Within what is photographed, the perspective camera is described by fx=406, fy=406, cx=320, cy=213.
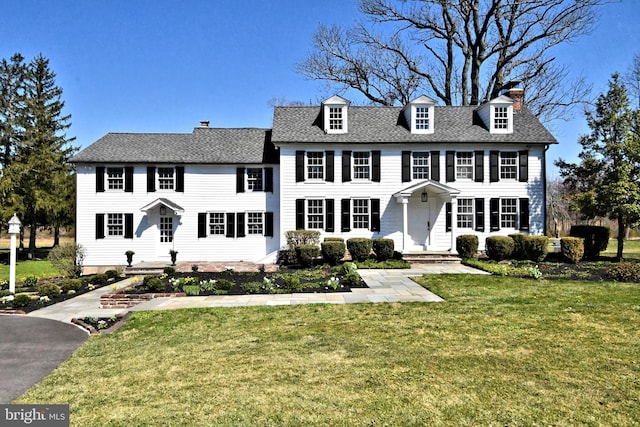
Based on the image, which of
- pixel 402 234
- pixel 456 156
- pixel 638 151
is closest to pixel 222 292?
pixel 402 234

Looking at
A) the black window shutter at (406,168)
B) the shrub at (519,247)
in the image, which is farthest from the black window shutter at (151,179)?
the shrub at (519,247)

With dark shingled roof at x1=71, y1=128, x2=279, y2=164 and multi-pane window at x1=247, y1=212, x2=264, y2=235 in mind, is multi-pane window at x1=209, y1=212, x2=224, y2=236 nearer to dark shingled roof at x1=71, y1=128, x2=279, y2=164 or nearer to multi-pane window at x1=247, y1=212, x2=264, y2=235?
multi-pane window at x1=247, y1=212, x2=264, y2=235

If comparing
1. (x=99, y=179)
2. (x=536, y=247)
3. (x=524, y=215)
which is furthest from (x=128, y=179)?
(x=524, y=215)

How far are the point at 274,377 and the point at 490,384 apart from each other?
2.46m

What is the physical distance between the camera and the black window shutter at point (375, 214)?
18.6 metres

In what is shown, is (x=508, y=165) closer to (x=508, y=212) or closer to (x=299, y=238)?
(x=508, y=212)

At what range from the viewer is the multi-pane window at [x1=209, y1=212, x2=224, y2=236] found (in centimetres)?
1923

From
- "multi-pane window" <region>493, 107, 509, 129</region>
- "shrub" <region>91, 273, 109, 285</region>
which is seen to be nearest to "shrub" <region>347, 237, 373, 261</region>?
"multi-pane window" <region>493, 107, 509, 129</region>

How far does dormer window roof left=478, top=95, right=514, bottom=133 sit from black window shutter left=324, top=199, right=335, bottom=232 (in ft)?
27.7

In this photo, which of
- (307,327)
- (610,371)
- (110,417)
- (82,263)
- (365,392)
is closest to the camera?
(110,417)

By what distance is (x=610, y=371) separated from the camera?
15.9ft

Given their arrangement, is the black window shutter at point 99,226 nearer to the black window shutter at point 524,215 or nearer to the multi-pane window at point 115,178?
the multi-pane window at point 115,178

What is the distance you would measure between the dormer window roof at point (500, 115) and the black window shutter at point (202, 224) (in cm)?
1424

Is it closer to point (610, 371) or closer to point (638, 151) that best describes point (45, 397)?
point (610, 371)
